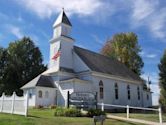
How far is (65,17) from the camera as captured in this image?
38312 mm

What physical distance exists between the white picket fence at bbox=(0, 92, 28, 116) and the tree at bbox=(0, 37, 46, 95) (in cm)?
3175

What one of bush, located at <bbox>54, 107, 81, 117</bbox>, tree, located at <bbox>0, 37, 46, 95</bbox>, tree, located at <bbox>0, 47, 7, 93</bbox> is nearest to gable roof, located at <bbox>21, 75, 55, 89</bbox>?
bush, located at <bbox>54, 107, 81, 117</bbox>

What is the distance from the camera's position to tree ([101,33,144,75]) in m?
56.9

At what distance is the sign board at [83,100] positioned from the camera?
70.9ft

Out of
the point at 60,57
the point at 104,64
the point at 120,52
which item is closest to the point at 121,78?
the point at 104,64

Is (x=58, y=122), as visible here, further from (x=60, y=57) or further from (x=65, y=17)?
(x=65, y=17)

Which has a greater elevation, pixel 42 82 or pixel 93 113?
pixel 42 82

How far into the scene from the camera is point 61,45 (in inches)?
1414

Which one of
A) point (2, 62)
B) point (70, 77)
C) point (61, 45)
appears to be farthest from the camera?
point (2, 62)

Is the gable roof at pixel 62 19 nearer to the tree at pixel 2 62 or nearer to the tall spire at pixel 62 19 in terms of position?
the tall spire at pixel 62 19

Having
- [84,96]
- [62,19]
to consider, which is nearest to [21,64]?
[62,19]

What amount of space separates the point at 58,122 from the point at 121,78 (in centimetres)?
2693

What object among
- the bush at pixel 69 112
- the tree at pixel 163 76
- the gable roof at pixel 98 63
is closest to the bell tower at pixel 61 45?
the gable roof at pixel 98 63

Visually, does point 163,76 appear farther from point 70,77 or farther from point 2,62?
point 2,62
